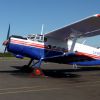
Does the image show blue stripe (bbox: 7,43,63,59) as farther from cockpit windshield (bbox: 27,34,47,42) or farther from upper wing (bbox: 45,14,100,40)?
upper wing (bbox: 45,14,100,40)

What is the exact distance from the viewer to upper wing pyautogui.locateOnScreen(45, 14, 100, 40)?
46.9 ft

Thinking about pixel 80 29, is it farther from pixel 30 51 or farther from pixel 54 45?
pixel 30 51

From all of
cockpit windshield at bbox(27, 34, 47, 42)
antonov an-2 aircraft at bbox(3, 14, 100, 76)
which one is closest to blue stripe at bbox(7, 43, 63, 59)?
antonov an-2 aircraft at bbox(3, 14, 100, 76)

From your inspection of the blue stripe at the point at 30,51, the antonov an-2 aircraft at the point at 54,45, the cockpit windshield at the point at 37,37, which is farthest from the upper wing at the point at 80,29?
the blue stripe at the point at 30,51

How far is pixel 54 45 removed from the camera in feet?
58.5

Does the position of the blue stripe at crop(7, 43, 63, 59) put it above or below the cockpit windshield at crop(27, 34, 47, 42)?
below

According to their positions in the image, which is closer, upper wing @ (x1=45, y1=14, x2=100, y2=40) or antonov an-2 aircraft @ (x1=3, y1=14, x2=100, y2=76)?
upper wing @ (x1=45, y1=14, x2=100, y2=40)

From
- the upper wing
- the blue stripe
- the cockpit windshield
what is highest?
the upper wing

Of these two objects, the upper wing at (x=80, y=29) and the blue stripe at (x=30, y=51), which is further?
the blue stripe at (x=30, y=51)

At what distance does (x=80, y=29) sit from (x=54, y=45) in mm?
2312

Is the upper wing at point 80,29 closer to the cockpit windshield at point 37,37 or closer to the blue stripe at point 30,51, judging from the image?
the cockpit windshield at point 37,37

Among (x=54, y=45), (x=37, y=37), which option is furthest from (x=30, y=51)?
(x=54, y=45)

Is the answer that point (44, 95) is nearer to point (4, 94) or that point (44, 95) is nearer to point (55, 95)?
point (55, 95)

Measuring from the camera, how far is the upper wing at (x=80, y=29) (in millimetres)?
14288
